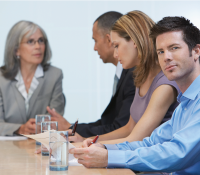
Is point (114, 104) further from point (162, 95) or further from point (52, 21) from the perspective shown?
point (52, 21)

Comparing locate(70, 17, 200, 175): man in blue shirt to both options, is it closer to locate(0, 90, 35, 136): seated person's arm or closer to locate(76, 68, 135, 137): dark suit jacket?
locate(76, 68, 135, 137): dark suit jacket

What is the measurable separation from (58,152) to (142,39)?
39.8 inches

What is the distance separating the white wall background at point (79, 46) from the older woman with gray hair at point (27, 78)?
4.55ft

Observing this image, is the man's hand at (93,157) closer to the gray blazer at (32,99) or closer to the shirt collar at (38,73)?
the gray blazer at (32,99)

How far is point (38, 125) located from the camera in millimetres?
1930

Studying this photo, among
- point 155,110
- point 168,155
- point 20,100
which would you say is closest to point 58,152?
point 168,155

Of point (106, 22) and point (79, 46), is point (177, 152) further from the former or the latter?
point (79, 46)

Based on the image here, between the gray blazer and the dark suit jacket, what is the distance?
0.64m

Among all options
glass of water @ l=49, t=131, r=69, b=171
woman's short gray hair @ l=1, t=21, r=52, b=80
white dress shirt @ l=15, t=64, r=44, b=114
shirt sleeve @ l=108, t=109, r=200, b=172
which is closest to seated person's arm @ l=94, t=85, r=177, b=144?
shirt sleeve @ l=108, t=109, r=200, b=172

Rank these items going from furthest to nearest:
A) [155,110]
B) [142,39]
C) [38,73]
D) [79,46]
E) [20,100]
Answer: [79,46]
[38,73]
[20,100]
[142,39]
[155,110]

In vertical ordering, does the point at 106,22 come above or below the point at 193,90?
above

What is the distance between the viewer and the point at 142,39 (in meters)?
1.89

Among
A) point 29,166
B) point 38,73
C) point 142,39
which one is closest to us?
point 29,166

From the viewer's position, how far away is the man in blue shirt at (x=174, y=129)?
116 centimetres
